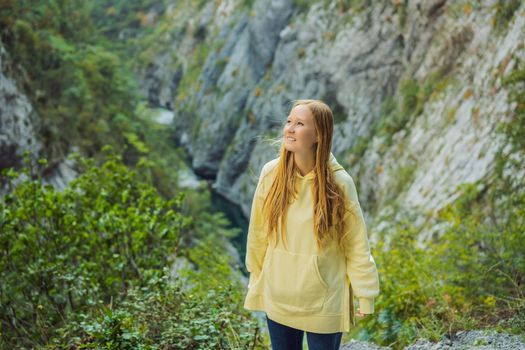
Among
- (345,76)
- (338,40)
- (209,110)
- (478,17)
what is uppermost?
(478,17)

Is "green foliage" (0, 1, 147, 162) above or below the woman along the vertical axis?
below

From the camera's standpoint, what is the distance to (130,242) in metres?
6.63

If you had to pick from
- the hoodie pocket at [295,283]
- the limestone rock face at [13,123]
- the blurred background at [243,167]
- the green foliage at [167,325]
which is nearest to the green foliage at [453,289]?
the blurred background at [243,167]

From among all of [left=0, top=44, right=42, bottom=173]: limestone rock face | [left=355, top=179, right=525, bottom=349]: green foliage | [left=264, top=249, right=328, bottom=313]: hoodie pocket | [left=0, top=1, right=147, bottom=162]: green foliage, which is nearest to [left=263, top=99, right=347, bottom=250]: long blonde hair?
[left=264, top=249, right=328, bottom=313]: hoodie pocket

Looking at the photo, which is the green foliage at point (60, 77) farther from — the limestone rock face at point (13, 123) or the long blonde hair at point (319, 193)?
the long blonde hair at point (319, 193)

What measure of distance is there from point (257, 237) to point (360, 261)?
2.14ft

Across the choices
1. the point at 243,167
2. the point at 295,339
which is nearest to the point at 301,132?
the point at 295,339

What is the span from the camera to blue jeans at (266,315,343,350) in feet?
10.2

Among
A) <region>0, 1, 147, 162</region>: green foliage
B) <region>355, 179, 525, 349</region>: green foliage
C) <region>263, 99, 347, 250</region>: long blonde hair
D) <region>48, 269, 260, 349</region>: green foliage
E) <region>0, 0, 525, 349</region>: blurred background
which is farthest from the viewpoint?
<region>0, 1, 147, 162</region>: green foliage

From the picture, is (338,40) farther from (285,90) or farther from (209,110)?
(209,110)

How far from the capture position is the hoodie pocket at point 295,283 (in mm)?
3035

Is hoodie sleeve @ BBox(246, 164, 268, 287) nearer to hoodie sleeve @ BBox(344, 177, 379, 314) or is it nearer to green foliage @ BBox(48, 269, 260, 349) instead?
hoodie sleeve @ BBox(344, 177, 379, 314)

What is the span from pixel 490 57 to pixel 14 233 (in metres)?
10.9

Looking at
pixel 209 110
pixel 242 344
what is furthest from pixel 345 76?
pixel 242 344
